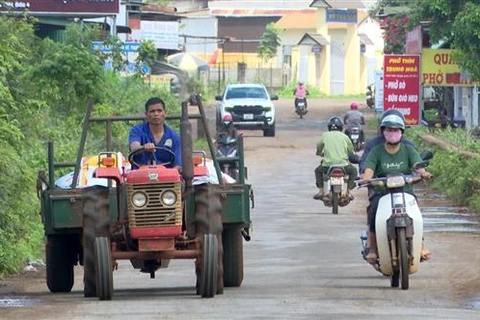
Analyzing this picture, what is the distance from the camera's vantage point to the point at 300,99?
6188 cm

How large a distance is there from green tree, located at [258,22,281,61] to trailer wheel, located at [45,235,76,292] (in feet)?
278

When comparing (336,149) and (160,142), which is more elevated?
(160,142)

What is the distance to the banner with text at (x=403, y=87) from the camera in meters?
39.7

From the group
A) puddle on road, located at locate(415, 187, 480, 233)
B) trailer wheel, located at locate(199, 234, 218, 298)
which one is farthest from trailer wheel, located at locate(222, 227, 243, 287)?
puddle on road, located at locate(415, 187, 480, 233)

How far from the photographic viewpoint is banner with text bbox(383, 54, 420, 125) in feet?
130

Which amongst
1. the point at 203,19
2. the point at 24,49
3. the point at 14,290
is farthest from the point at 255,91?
the point at 203,19

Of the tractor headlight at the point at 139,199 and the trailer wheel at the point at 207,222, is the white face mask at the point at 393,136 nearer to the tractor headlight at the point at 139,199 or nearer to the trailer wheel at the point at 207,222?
the trailer wheel at the point at 207,222

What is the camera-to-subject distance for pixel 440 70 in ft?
133

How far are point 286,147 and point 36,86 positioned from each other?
49.4ft

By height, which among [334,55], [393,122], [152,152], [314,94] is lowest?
[314,94]

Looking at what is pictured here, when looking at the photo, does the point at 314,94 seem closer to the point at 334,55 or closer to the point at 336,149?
the point at 334,55

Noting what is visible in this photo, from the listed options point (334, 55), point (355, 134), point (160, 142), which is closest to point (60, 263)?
point (160, 142)

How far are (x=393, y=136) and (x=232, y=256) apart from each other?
196cm

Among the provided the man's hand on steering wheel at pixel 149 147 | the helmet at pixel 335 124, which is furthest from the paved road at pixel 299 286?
the helmet at pixel 335 124
